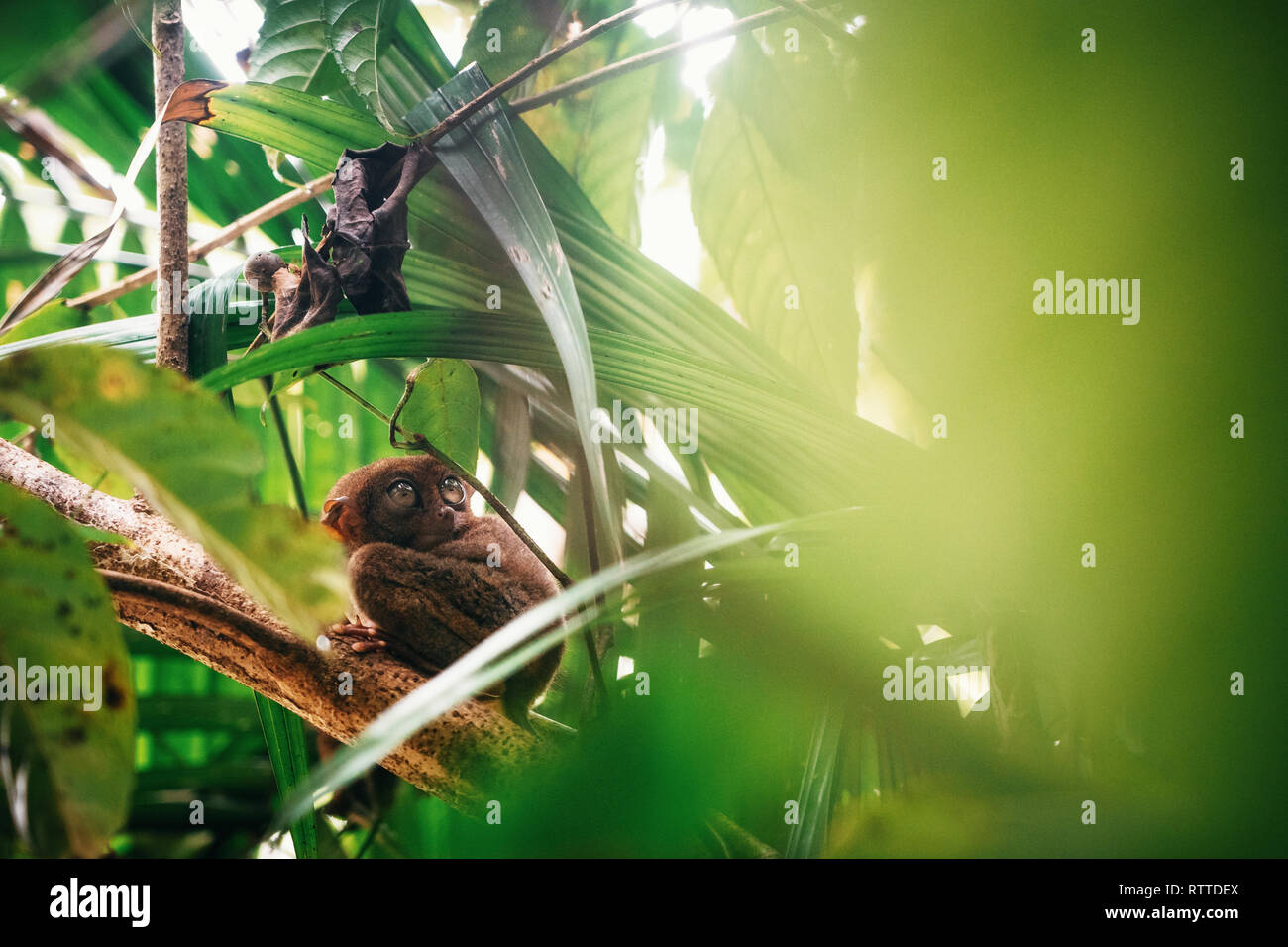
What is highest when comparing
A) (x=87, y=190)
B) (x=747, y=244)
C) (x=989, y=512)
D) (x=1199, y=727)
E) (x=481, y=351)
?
(x=87, y=190)

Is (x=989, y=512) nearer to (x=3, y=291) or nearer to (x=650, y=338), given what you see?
(x=650, y=338)

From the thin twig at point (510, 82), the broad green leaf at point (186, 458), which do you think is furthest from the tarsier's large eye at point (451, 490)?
the broad green leaf at point (186, 458)

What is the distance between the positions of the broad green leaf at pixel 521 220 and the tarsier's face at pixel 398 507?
18 cm

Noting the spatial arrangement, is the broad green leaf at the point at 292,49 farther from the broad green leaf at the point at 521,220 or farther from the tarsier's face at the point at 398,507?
the tarsier's face at the point at 398,507

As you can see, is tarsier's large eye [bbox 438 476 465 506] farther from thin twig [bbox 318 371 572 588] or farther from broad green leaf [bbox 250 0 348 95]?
broad green leaf [bbox 250 0 348 95]

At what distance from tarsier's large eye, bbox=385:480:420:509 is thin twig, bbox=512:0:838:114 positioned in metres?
0.36

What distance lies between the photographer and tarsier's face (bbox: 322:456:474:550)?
779 mm

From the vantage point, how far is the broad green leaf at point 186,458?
344 millimetres

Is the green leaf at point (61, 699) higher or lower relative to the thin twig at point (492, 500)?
lower

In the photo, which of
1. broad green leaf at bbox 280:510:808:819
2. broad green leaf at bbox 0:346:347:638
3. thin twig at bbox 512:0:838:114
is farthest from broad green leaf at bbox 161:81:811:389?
broad green leaf at bbox 0:346:347:638

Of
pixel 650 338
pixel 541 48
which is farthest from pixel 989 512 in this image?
pixel 541 48

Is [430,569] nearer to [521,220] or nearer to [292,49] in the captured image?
[521,220]

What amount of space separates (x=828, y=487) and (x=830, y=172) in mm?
290

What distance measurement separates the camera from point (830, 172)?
710 mm
